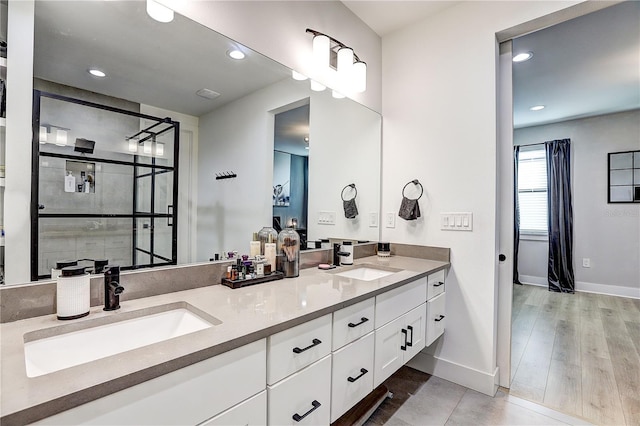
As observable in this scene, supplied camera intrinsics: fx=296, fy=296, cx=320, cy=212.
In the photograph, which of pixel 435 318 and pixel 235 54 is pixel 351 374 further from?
pixel 235 54

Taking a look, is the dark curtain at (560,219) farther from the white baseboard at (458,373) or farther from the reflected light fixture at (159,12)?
the reflected light fixture at (159,12)

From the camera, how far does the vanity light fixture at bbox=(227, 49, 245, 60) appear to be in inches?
58.1

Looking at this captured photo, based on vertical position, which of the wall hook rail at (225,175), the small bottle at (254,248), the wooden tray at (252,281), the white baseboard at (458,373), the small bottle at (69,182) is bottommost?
the white baseboard at (458,373)

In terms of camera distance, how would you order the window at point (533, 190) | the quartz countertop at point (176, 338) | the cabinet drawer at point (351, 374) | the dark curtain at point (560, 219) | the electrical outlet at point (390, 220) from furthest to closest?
the window at point (533, 190) → the dark curtain at point (560, 219) → the electrical outlet at point (390, 220) → the cabinet drawer at point (351, 374) → the quartz countertop at point (176, 338)

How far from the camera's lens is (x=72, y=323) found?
89cm

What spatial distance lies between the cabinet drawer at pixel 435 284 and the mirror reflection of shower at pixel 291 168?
85cm

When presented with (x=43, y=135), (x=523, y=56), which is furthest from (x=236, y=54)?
(x=523, y=56)

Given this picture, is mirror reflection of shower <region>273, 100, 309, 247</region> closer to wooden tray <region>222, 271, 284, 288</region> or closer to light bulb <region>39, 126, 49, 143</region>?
wooden tray <region>222, 271, 284, 288</region>

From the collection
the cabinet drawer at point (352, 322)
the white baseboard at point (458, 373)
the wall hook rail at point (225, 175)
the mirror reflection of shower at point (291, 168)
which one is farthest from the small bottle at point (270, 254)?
the white baseboard at point (458, 373)

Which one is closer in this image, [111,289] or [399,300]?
[111,289]

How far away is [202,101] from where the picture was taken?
1.38 meters

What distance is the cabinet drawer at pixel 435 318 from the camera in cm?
189

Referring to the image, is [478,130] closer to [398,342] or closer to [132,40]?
[398,342]

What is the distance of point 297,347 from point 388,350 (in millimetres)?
686
